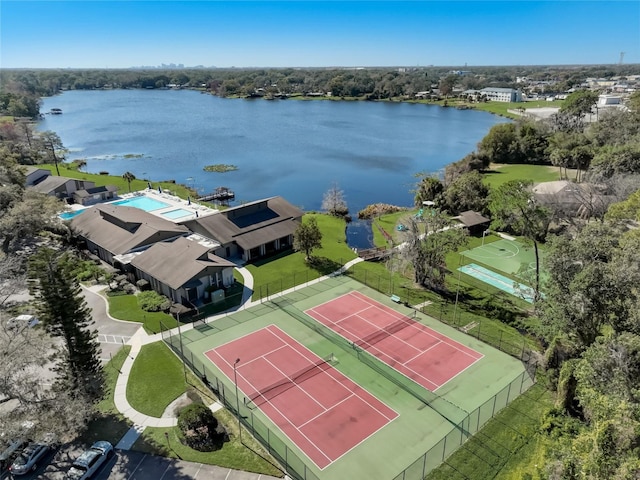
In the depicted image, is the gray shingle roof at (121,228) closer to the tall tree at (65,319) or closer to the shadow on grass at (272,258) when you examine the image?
the shadow on grass at (272,258)

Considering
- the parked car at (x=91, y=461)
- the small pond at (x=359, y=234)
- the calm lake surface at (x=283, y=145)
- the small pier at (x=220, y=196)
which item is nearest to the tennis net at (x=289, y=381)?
the parked car at (x=91, y=461)

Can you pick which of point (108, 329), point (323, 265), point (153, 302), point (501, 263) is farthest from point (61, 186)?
point (501, 263)

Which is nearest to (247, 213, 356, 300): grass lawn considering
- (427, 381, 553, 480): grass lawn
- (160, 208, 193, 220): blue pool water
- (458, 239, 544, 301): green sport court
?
(458, 239, 544, 301): green sport court

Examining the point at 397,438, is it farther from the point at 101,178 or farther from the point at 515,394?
the point at 101,178

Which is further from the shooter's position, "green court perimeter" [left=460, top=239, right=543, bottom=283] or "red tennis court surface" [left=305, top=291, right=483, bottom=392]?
"green court perimeter" [left=460, top=239, right=543, bottom=283]

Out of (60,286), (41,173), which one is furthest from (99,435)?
(41,173)

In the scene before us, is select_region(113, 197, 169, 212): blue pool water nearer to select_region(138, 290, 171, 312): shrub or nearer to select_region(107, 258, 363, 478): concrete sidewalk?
select_region(107, 258, 363, 478): concrete sidewalk

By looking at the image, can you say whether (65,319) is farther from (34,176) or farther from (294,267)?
(34,176)
